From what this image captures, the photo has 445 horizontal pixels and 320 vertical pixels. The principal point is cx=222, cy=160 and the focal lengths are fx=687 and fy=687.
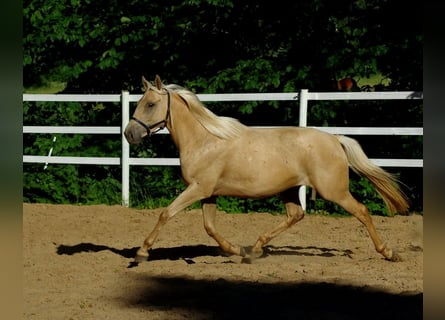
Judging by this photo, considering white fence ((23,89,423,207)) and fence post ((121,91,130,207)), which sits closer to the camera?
white fence ((23,89,423,207))

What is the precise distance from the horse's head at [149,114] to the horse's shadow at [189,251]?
4.25 feet

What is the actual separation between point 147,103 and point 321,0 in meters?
6.15

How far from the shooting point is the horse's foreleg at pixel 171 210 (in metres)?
6.32

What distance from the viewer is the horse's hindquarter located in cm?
648

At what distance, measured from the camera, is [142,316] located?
176 inches

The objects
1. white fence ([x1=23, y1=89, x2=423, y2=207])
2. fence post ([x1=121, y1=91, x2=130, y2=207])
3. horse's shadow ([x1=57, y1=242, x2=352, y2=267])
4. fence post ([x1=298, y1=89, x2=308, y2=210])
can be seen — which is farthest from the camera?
fence post ([x1=121, y1=91, x2=130, y2=207])

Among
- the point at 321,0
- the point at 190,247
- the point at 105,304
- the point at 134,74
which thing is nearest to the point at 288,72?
the point at 321,0

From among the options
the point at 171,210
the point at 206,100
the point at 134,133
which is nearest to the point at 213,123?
the point at 134,133

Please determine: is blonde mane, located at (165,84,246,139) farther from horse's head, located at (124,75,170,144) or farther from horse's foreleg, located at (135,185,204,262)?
horse's foreleg, located at (135,185,204,262)

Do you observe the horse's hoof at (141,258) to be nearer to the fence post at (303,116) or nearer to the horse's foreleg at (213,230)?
the horse's foreleg at (213,230)

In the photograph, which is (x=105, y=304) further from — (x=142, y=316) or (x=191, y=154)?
(x=191, y=154)

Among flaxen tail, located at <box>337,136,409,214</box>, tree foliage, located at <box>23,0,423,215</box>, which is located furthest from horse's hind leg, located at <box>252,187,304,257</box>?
tree foliage, located at <box>23,0,423,215</box>

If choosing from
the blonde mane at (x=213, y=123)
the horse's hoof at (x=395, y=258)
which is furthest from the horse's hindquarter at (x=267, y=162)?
the horse's hoof at (x=395, y=258)

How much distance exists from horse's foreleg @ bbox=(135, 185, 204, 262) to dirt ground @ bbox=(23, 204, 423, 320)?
0.48ft
